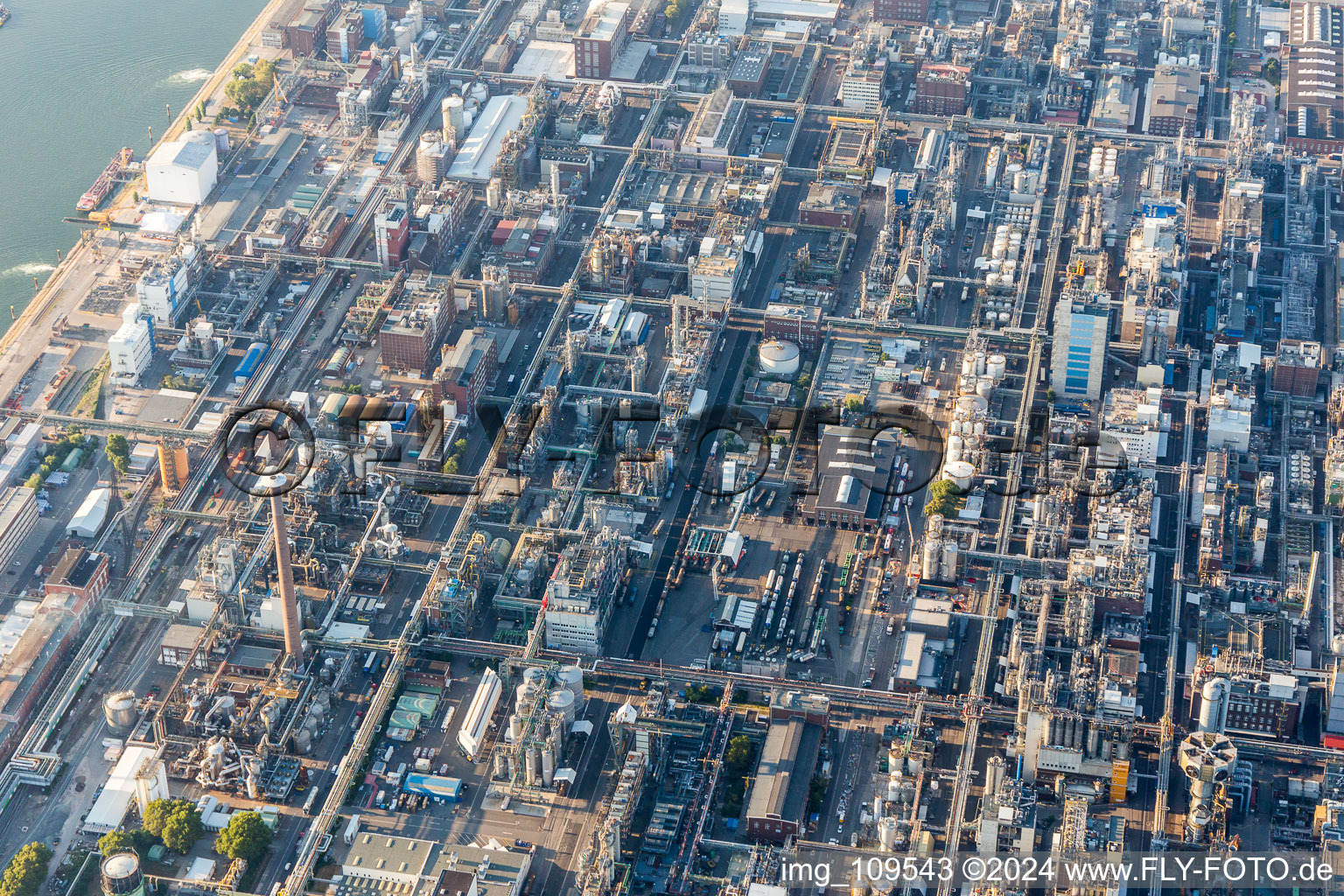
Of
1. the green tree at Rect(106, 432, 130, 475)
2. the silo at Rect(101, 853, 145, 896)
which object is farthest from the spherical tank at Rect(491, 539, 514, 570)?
the silo at Rect(101, 853, 145, 896)

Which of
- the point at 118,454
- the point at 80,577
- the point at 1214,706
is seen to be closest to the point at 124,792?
the point at 80,577

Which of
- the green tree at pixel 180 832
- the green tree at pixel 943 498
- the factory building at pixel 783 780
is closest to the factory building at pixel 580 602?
the factory building at pixel 783 780

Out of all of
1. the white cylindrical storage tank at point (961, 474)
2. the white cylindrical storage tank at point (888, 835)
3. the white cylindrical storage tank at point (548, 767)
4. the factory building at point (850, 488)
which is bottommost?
the white cylindrical storage tank at point (548, 767)

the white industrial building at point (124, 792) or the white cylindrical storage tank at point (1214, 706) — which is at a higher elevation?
the white cylindrical storage tank at point (1214, 706)

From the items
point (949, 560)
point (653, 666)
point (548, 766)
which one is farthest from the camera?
point (949, 560)

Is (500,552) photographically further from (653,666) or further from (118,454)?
(118,454)

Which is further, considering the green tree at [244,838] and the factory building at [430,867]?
the green tree at [244,838]

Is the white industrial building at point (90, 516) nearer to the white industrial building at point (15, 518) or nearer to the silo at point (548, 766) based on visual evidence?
the white industrial building at point (15, 518)
